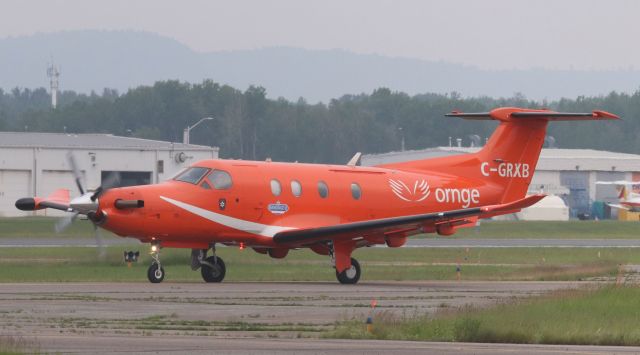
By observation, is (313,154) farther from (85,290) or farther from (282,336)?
(282,336)

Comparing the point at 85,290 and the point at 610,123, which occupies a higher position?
the point at 610,123

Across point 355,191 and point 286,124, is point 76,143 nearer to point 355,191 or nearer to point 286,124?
point 286,124

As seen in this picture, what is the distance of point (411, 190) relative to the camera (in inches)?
1473

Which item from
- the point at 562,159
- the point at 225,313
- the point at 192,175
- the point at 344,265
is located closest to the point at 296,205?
the point at 344,265

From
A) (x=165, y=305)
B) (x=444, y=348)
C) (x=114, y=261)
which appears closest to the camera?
(x=444, y=348)

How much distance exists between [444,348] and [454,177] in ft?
61.8

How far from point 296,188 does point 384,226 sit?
2899 millimetres

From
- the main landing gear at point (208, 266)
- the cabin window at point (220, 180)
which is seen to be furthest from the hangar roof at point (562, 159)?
the cabin window at point (220, 180)

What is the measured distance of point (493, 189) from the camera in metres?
Result: 38.9

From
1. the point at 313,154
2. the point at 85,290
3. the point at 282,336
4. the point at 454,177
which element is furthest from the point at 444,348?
the point at 313,154

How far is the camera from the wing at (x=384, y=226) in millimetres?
33875

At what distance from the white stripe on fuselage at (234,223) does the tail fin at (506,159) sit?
5.21 meters

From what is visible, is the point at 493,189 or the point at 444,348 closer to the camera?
the point at 444,348

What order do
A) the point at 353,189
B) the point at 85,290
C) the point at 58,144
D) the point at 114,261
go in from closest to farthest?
the point at 85,290 < the point at 353,189 < the point at 114,261 < the point at 58,144
